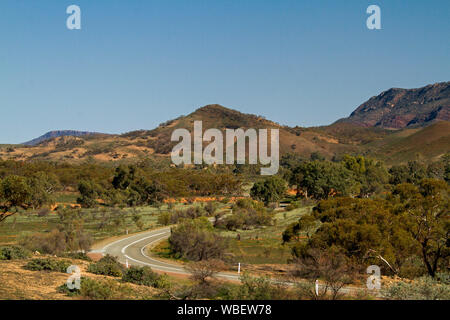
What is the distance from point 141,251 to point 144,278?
1507 centimetres

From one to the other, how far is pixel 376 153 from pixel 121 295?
525ft

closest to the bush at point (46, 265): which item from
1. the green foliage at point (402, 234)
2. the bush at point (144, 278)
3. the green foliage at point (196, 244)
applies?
the bush at point (144, 278)

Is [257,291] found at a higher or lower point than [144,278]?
higher

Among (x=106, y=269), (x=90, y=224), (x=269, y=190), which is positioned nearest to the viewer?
(x=106, y=269)

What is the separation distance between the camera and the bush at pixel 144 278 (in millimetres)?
20172

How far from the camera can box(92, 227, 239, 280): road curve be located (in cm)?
2719

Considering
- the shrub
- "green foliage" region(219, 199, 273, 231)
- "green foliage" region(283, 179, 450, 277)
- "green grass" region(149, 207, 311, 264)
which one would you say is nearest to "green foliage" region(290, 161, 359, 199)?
"green foliage" region(219, 199, 273, 231)

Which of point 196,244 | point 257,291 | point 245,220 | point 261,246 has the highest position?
point 257,291

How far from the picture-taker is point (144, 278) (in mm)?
20562

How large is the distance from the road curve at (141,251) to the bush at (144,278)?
12.9 feet

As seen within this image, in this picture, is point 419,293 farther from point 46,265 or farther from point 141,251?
point 141,251

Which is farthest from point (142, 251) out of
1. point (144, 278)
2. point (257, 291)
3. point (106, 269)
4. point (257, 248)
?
point (257, 291)

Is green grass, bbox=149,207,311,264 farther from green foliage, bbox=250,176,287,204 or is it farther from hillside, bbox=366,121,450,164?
hillside, bbox=366,121,450,164

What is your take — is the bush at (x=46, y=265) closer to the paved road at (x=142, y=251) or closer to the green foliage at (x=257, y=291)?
the paved road at (x=142, y=251)
